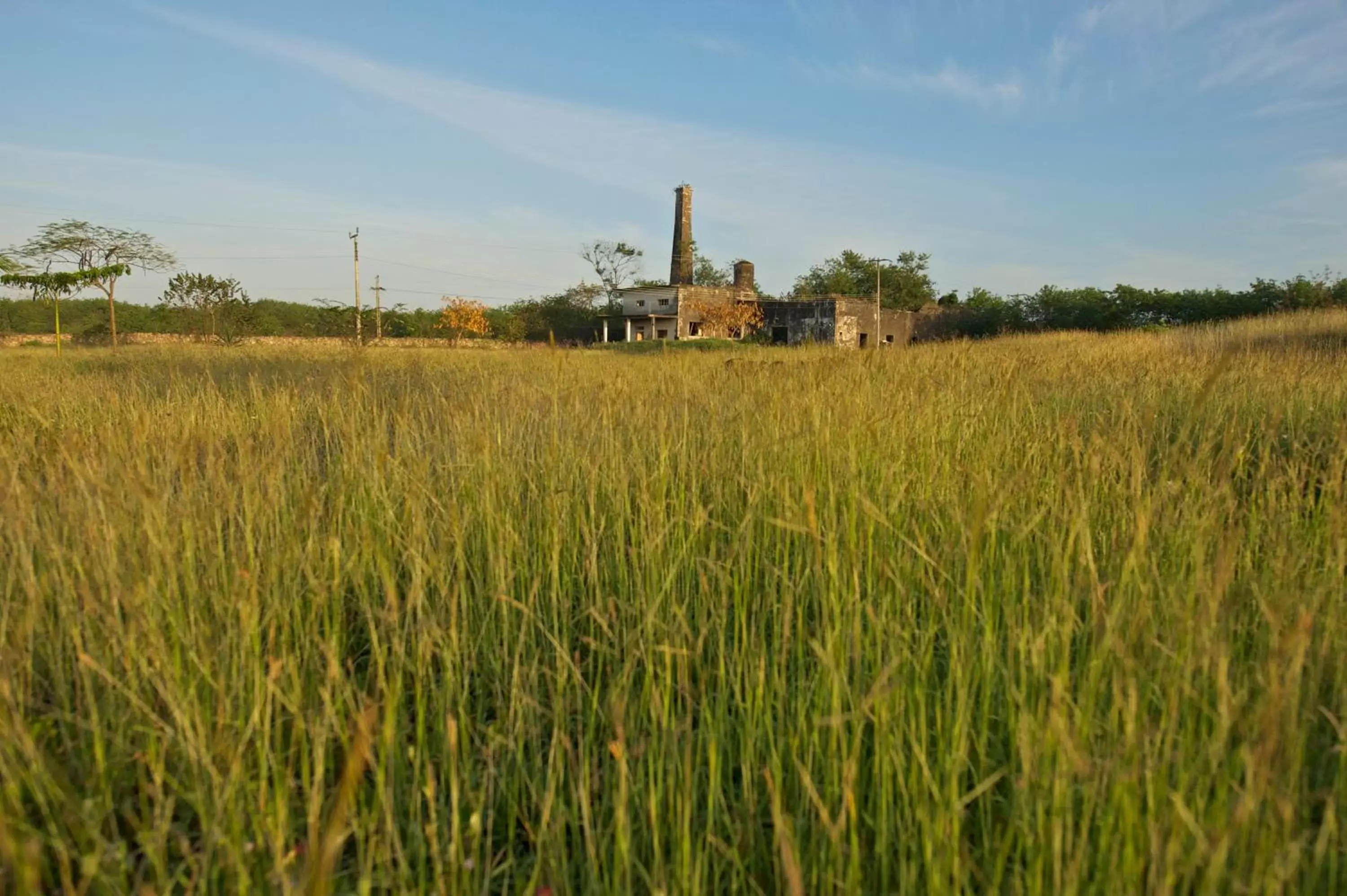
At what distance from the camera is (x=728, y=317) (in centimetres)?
3944

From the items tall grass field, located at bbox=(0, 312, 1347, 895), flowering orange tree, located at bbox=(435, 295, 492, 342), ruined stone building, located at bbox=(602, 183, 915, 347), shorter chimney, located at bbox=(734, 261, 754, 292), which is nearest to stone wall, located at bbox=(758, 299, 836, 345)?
ruined stone building, located at bbox=(602, 183, 915, 347)

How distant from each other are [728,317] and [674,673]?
38673 mm

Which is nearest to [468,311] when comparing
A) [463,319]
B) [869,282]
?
[463,319]

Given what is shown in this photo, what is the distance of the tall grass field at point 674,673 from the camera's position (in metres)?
0.97

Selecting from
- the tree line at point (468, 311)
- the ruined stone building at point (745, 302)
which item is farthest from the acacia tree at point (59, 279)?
the ruined stone building at point (745, 302)

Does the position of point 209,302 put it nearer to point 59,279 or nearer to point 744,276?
point 59,279

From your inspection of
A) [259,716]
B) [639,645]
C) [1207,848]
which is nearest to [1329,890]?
[1207,848]

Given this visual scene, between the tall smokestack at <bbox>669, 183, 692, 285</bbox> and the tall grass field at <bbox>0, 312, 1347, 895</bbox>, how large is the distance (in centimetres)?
4428

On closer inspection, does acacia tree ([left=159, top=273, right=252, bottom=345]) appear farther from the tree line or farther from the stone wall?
the stone wall

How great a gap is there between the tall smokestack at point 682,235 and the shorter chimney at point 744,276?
301cm

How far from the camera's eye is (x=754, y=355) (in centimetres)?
1143

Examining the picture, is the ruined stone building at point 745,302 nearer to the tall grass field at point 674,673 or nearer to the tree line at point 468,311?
the tree line at point 468,311

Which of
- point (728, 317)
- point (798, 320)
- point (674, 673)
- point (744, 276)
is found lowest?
point (674, 673)

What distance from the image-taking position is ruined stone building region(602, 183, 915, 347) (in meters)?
37.3
